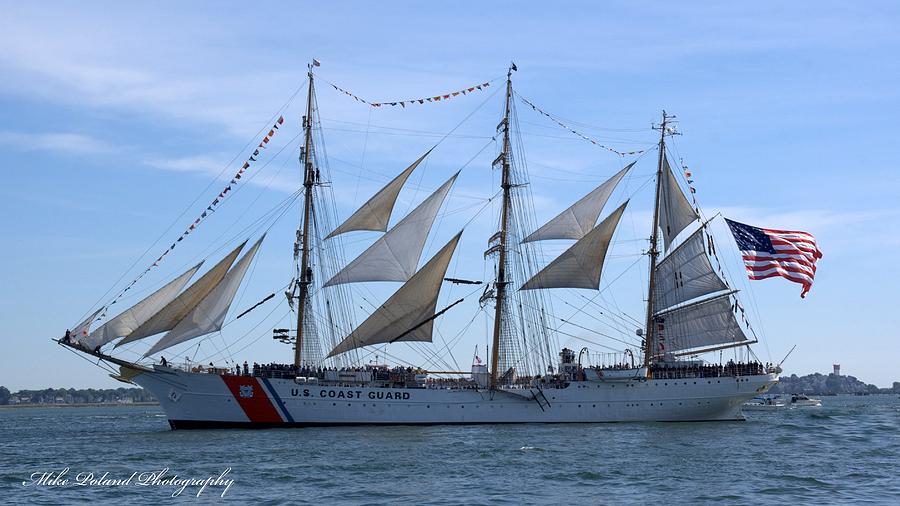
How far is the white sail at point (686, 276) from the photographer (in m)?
59.3

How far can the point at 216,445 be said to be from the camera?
42.6 metres

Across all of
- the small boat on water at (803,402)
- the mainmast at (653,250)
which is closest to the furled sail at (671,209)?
the mainmast at (653,250)

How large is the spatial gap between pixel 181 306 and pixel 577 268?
2116cm

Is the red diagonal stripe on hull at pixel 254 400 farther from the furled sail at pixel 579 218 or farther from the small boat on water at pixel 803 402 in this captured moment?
the small boat on water at pixel 803 402

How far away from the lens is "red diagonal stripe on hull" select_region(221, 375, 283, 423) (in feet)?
165

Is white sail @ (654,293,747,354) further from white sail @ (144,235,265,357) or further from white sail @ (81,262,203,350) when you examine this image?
white sail @ (81,262,203,350)

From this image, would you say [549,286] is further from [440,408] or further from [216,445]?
[216,445]

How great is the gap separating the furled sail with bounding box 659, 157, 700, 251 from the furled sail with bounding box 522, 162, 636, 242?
127 inches

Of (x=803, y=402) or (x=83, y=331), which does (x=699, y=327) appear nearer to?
(x=83, y=331)

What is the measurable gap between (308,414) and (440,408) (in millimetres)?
6802

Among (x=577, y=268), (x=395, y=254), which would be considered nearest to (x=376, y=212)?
(x=395, y=254)

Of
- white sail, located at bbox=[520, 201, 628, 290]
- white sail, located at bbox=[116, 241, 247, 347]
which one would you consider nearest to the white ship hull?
white sail, located at bbox=[116, 241, 247, 347]

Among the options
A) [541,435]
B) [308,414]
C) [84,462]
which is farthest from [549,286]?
[84,462]

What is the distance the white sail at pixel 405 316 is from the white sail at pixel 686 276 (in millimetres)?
14775
